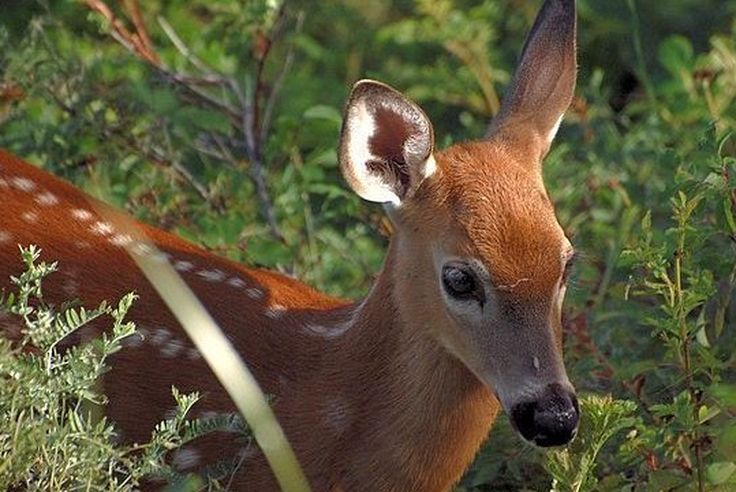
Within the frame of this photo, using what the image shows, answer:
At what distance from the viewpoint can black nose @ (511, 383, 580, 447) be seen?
402 cm

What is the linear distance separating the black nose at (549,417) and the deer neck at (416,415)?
36 cm

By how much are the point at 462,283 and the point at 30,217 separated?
1162 mm

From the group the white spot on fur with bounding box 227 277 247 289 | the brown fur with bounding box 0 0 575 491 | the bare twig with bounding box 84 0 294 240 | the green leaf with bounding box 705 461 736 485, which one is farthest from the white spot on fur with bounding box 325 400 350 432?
the bare twig with bounding box 84 0 294 240

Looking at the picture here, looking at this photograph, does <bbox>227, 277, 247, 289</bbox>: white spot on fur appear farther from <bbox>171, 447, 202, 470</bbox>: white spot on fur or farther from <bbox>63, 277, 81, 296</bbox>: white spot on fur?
<bbox>171, 447, 202, 470</bbox>: white spot on fur

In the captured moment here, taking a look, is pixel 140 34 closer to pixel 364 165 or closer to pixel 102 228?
pixel 102 228

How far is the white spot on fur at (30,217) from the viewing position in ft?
15.9

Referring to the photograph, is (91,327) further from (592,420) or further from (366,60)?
(366,60)

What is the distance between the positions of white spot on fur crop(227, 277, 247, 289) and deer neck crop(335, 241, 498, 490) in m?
0.47

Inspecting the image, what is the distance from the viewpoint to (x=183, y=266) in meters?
4.88

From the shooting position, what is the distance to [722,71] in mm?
6918

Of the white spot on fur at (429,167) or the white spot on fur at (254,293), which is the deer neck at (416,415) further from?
the white spot on fur at (254,293)

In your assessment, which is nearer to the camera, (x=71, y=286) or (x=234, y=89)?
(x=71, y=286)

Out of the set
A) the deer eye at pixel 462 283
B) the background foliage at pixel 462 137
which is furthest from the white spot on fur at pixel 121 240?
the deer eye at pixel 462 283

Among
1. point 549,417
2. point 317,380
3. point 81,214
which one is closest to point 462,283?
point 549,417
